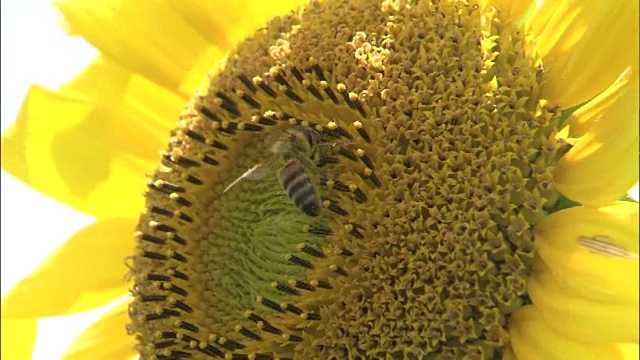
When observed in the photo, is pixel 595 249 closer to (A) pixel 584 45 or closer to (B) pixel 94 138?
(A) pixel 584 45

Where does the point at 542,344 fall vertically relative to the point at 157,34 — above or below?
below

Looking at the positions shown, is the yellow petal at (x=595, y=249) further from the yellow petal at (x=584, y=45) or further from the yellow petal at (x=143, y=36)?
the yellow petal at (x=143, y=36)

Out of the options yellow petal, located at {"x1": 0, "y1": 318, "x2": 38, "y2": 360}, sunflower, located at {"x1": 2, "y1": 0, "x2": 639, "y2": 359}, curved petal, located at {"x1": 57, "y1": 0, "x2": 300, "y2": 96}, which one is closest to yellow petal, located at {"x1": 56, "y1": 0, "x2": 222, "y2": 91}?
curved petal, located at {"x1": 57, "y1": 0, "x2": 300, "y2": 96}

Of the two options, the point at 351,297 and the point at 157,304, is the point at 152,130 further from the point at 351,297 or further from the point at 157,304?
the point at 351,297

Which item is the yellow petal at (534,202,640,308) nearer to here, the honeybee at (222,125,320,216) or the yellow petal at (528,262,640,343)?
the yellow petal at (528,262,640,343)

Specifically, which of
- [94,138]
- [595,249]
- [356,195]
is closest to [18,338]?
[94,138]

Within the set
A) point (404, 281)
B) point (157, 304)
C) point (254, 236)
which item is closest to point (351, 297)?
point (404, 281)
